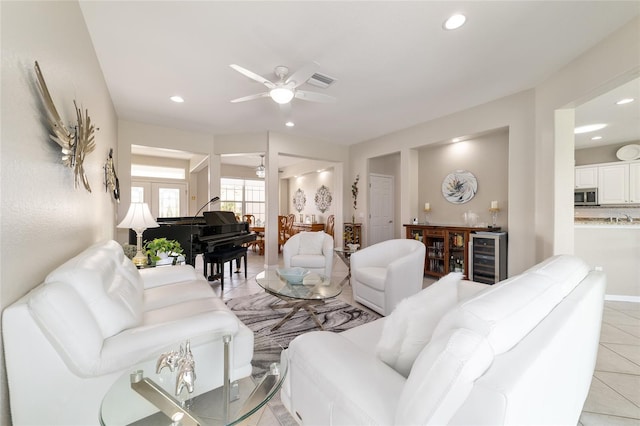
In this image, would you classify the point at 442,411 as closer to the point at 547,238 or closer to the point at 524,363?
the point at 524,363

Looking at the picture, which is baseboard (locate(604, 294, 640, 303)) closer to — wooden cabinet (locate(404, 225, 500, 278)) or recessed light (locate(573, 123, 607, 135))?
wooden cabinet (locate(404, 225, 500, 278))

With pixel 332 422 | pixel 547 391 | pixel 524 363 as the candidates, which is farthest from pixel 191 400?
pixel 547 391

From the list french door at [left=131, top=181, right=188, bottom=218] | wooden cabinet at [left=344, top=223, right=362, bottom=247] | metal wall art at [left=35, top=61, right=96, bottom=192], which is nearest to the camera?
metal wall art at [left=35, top=61, right=96, bottom=192]

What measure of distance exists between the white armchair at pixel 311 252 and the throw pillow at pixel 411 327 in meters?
2.58

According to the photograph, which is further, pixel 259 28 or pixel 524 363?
pixel 259 28

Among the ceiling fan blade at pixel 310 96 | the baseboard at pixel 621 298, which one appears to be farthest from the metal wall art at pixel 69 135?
the baseboard at pixel 621 298

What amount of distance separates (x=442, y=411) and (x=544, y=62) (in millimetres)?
3657

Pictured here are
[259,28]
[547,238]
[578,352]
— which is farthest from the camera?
[547,238]

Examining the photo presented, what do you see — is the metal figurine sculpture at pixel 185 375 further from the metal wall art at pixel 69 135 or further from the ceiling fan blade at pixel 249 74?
the ceiling fan blade at pixel 249 74

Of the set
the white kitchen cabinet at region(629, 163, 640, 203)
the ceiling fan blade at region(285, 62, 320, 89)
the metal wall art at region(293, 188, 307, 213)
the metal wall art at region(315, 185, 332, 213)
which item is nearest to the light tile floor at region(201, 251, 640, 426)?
the white kitchen cabinet at region(629, 163, 640, 203)

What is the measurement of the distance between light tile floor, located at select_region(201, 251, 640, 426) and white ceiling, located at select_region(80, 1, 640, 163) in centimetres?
276

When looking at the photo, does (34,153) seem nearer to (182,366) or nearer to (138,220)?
(182,366)

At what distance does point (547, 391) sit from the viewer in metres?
0.78

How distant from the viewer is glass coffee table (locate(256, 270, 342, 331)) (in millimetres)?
2262
